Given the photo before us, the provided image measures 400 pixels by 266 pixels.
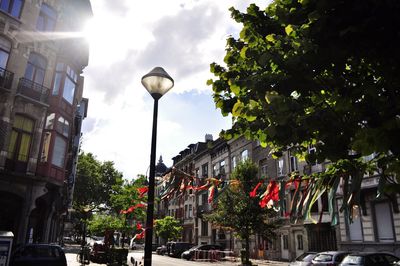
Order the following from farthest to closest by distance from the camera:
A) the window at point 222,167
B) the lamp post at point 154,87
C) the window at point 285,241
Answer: the window at point 222,167 < the window at point 285,241 < the lamp post at point 154,87

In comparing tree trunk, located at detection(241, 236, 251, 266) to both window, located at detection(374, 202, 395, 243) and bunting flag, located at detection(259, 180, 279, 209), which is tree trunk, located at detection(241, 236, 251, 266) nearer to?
window, located at detection(374, 202, 395, 243)

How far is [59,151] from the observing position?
19891mm

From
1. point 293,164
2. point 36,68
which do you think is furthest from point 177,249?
point 36,68

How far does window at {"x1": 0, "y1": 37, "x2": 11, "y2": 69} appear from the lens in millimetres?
17906

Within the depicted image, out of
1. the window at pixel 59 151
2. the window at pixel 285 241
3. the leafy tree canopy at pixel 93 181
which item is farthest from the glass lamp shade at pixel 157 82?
the leafy tree canopy at pixel 93 181

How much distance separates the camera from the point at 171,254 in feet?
120

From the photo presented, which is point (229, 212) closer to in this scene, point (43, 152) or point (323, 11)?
point (43, 152)

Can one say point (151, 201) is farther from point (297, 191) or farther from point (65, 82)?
point (65, 82)

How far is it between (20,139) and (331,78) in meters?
17.6

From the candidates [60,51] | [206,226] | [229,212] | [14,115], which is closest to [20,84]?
[14,115]

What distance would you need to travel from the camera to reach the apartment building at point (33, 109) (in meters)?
17.4

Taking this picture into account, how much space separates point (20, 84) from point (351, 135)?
18122mm

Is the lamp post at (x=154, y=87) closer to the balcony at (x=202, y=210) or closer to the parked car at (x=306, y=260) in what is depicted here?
the parked car at (x=306, y=260)

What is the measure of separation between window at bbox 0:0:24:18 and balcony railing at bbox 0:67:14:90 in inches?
133
